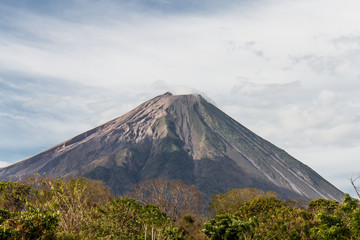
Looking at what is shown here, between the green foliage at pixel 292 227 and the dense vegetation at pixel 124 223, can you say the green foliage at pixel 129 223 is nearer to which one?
the dense vegetation at pixel 124 223

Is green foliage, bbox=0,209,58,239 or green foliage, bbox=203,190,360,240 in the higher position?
green foliage, bbox=0,209,58,239

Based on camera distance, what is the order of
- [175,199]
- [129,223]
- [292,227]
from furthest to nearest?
[175,199]
[292,227]
[129,223]

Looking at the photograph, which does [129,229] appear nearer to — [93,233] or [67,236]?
[93,233]

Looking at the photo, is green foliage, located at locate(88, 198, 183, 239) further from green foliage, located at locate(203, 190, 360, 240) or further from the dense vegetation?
green foliage, located at locate(203, 190, 360, 240)

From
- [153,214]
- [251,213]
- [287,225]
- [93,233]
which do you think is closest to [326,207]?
[251,213]

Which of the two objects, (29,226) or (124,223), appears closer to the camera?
(29,226)

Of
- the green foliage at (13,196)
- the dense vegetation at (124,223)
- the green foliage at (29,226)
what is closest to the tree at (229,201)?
the dense vegetation at (124,223)

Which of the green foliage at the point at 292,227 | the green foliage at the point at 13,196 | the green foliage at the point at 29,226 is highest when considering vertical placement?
the green foliage at the point at 13,196

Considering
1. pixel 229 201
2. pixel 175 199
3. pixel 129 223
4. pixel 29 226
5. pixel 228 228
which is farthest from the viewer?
pixel 229 201

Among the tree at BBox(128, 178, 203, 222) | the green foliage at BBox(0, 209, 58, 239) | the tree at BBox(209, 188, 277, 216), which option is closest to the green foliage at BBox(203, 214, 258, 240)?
the green foliage at BBox(0, 209, 58, 239)

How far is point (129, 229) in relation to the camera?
2630 centimetres

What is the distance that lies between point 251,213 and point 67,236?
90.0ft

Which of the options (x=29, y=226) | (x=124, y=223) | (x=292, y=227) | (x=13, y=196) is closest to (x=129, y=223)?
(x=124, y=223)

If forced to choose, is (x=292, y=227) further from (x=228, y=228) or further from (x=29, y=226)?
(x=29, y=226)
